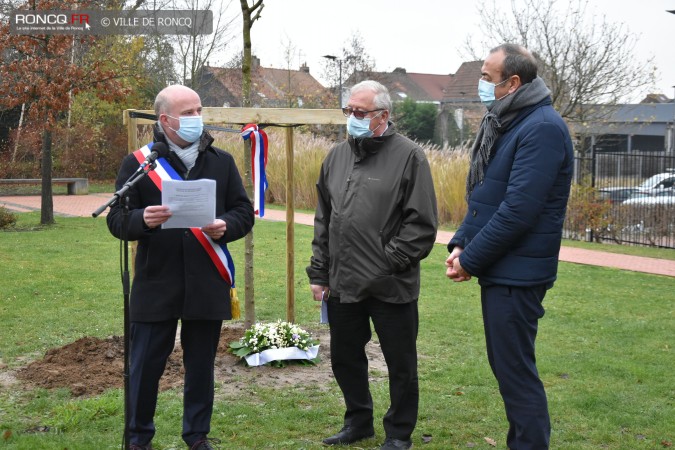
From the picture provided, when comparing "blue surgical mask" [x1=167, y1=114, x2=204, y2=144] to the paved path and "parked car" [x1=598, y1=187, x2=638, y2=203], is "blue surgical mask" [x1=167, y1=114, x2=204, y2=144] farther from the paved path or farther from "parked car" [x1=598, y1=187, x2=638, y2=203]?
"parked car" [x1=598, y1=187, x2=638, y2=203]

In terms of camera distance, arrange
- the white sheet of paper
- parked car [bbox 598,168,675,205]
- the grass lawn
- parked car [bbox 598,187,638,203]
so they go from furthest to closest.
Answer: parked car [bbox 598,187,638,203]
parked car [bbox 598,168,675,205]
the grass lawn
the white sheet of paper

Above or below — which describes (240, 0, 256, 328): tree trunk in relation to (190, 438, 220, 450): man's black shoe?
above

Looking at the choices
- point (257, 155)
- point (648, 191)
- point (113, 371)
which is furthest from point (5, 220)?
point (648, 191)

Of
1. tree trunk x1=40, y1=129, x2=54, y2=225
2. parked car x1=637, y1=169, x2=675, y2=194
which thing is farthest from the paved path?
parked car x1=637, y1=169, x2=675, y2=194

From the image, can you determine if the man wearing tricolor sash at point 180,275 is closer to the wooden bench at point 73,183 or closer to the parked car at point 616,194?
Answer: the parked car at point 616,194

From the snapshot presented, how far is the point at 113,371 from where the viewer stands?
6426 mm

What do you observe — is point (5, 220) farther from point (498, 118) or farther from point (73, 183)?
point (498, 118)

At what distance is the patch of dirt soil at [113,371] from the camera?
618 centimetres

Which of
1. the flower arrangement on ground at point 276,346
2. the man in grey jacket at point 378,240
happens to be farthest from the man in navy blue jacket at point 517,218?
the flower arrangement on ground at point 276,346

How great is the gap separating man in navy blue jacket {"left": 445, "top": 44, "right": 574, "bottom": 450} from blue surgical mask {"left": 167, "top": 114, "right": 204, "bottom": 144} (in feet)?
5.04

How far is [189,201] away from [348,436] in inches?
70.8

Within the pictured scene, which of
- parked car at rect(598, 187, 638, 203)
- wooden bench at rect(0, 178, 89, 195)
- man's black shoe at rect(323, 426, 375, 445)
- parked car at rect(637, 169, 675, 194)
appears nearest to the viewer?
man's black shoe at rect(323, 426, 375, 445)

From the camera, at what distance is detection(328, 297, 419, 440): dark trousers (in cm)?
479

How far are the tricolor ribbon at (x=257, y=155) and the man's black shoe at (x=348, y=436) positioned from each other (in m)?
2.18
